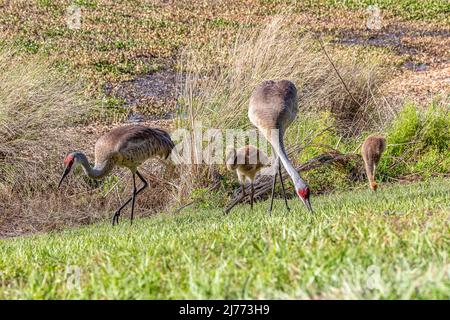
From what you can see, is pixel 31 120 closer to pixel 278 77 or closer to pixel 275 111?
pixel 278 77

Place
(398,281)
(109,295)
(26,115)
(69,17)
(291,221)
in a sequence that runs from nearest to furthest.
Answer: (398,281) < (109,295) < (291,221) < (26,115) < (69,17)

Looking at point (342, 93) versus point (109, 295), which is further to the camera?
point (342, 93)

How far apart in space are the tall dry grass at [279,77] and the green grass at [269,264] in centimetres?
589

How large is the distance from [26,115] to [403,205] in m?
6.73

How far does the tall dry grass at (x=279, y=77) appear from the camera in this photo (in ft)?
39.6

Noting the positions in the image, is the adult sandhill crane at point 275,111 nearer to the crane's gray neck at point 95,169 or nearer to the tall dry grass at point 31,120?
the crane's gray neck at point 95,169

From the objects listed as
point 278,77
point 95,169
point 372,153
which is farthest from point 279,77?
point 95,169

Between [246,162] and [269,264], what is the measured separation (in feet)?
20.0

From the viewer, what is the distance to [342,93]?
1358 centimetres

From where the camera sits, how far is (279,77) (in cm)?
1284

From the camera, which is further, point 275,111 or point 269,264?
point 275,111

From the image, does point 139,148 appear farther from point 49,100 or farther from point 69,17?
point 69,17

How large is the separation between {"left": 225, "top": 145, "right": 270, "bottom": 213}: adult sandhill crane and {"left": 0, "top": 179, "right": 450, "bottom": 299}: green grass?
4.01 meters
